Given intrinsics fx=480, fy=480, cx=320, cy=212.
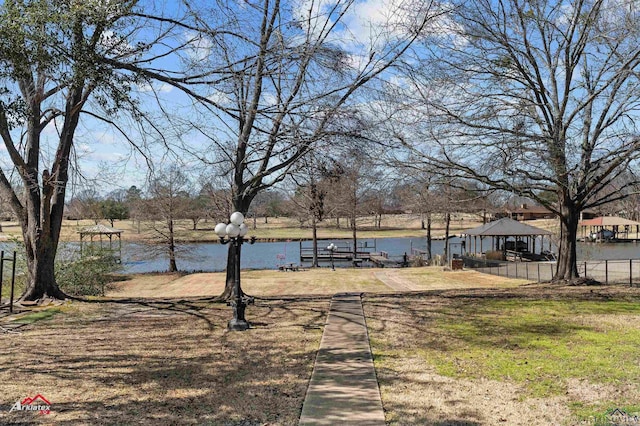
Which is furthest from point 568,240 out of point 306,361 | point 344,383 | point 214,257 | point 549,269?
point 214,257

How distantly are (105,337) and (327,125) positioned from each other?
5133 millimetres

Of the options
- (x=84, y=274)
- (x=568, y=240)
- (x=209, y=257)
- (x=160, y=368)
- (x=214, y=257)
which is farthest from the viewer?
(x=214, y=257)

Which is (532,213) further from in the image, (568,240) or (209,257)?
(568,240)

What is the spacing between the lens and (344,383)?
17.4ft

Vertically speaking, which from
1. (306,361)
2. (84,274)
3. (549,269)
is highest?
(84,274)

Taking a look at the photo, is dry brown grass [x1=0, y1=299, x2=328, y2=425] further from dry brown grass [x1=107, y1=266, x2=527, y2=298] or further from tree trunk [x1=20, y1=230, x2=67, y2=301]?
dry brown grass [x1=107, y1=266, x2=527, y2=298]

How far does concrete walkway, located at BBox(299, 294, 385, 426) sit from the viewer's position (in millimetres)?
4355

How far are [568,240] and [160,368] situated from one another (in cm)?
1196

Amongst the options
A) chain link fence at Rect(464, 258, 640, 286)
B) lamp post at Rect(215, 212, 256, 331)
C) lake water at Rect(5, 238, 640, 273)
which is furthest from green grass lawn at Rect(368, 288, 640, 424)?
lake water at Rect(5, 238, 640, 273)

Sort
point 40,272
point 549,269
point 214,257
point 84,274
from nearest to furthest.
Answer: point 40,272
point 84,274
point 549,269
point 214,257

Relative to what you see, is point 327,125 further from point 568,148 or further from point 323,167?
point 568,148

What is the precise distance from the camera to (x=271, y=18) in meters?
10.0

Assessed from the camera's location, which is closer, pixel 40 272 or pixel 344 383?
pixel 344 383

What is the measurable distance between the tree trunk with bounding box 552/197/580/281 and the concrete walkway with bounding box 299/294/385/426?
26.5 ft
